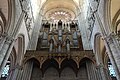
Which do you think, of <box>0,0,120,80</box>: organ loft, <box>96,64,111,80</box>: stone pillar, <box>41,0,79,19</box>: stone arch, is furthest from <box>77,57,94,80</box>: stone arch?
<box>41,0,79,19</box>: stone arch

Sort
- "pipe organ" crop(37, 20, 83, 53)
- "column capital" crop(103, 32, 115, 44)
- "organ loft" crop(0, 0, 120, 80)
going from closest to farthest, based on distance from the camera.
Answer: "column capital" crop(103, 32, 115, 44) → "organ loft" crop(0, 0, 120, 80) → "pipe organ" crop(37, 20, 83, 53)

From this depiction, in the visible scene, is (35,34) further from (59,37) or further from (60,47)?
(60,47)

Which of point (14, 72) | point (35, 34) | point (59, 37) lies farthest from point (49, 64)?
point (35, 34)

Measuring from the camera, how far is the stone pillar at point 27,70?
11363 millimetres

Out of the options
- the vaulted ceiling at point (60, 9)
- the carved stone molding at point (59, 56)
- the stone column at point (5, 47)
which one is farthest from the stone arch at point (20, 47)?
the vaulted ceiling at point (60, 9)

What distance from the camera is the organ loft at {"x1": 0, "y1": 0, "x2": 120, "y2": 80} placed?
383 inches

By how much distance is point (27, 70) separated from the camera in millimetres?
11859

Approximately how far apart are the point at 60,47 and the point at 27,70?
300cm

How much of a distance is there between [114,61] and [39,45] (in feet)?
24.6

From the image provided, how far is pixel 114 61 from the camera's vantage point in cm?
872

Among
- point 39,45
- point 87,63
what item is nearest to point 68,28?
point 39,45

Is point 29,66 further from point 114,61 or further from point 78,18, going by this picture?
point 78,18

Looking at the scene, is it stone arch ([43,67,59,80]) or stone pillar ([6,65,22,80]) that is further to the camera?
stone arch ([43,67,59,80])

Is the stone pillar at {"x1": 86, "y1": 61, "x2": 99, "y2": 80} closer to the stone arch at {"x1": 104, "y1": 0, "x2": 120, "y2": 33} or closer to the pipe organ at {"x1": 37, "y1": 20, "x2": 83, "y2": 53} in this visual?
the pipe organ at {"x1": 37, "y1": 20, "x2": 83, "y2": 53}
